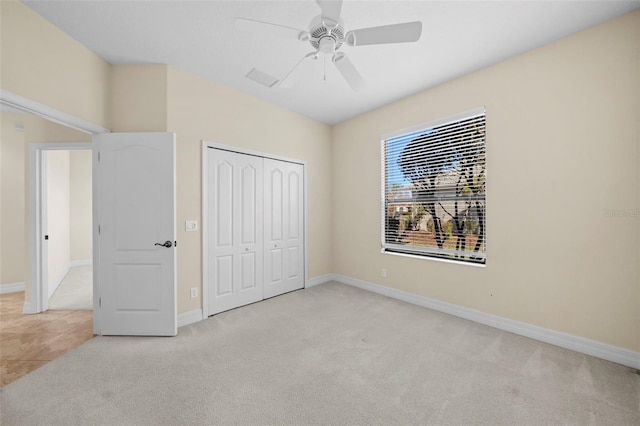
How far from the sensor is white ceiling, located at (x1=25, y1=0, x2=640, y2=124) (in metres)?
2.09

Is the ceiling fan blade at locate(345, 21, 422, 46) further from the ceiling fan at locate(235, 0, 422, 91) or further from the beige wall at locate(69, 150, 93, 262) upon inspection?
the beige wall at locate(69, 150, 93, 262)

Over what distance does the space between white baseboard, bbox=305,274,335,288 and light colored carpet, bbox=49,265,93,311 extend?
3.14 meters

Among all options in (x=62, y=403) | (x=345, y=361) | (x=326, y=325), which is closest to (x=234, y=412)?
(x=345, y=361)

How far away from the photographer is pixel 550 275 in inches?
102

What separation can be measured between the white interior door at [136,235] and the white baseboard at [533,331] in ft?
10.1

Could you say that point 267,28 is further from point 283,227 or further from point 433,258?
point 433,258

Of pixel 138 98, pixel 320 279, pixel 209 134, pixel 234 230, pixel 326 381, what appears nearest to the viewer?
pixel 326 381

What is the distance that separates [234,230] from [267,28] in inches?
99.7

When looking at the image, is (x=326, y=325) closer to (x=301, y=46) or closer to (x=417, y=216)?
(x=417, y=216)

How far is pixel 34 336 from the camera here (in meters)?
2.75

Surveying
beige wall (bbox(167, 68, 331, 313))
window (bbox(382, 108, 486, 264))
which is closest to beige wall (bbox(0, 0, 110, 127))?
beige wall (bbox(167, 68, 331, 313))

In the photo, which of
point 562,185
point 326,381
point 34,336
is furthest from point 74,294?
point 562,185

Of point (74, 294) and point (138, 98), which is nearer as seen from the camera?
point (138, 98)

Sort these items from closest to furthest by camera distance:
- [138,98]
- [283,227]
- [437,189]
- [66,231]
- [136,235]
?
[136,235]
[138,98]
[437,189]
[283,227]
[66,231]
